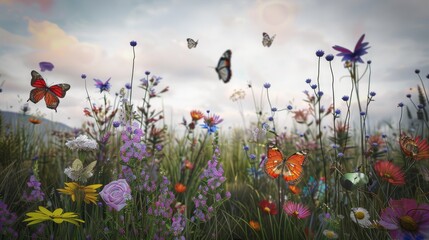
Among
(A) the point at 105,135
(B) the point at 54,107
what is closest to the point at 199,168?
(A) the point at 105,135

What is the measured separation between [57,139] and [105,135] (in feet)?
9.26

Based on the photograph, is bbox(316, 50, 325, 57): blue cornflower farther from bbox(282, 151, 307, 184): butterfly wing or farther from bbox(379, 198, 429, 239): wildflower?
bbox(379, 198, 429, 239): wildflower

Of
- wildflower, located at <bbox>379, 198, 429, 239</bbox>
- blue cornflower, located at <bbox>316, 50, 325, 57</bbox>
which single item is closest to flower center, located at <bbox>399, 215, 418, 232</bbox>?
wildflower, located at <bbox>379, 198, 429, 239</bbox>

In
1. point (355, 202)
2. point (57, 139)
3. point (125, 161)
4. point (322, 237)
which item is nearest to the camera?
point (125, 161)

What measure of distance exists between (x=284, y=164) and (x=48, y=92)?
1498 mm

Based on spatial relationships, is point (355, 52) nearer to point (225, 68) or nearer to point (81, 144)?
point (81, 144)

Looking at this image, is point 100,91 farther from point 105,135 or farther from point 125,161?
point 125,161

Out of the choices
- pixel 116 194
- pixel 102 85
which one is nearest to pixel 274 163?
pixel 116 194

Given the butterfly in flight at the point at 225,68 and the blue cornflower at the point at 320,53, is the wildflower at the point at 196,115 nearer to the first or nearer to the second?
the butterfly in flight at the point at 225,68

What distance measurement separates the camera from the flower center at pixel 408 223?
139 centimetres

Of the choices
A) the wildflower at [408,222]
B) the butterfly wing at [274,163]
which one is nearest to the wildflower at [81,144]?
the butterfly wing at [274,163]

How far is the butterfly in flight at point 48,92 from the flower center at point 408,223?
188 centimetres

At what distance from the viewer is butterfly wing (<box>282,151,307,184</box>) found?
1.90 meters

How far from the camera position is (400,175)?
6.53ft
